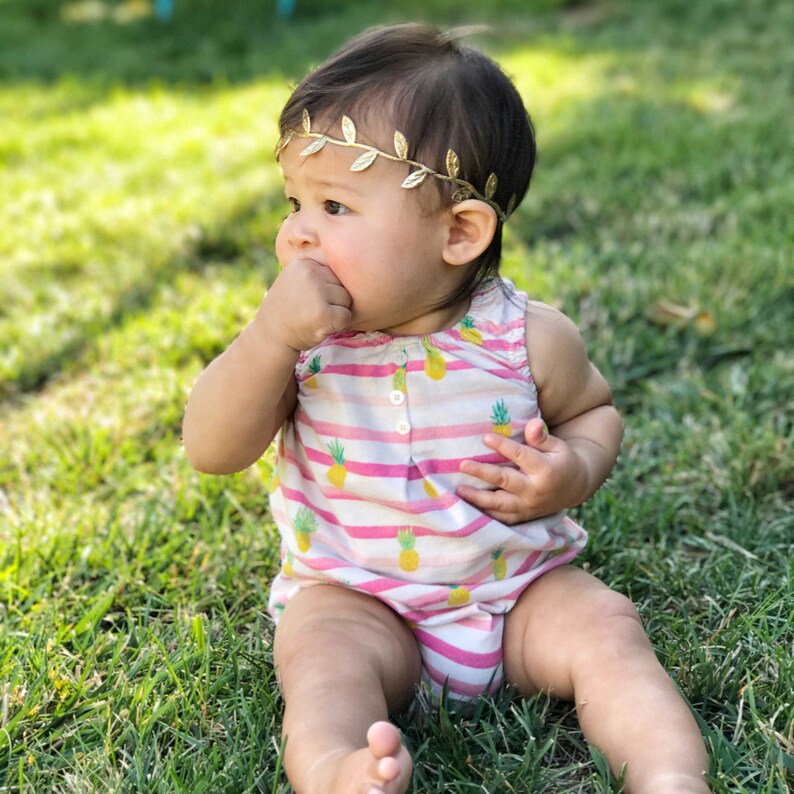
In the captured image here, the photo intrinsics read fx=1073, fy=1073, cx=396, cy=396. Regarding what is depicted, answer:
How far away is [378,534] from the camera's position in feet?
5.63

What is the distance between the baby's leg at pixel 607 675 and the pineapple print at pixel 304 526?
1.15 ft

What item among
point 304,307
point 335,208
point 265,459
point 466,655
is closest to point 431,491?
point 466,655

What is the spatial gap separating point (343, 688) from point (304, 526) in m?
0.33

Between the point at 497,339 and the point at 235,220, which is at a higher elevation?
the point at 497,339

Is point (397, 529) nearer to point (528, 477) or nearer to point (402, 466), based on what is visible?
point (402, 466)

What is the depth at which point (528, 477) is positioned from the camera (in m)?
1.70

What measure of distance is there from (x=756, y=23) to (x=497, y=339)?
5.69 meters

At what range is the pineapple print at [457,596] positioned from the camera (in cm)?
170

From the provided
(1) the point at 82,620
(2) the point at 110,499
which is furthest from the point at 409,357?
(2) the point at 110,499

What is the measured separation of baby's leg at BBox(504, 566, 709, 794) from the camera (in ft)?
4.63

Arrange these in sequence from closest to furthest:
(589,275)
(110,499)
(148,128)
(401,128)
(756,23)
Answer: (401,128) → (110,499) → (589,275) → (148,128) → (756,23)

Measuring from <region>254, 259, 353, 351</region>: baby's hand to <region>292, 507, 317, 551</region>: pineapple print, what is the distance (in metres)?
Answer: 0.30

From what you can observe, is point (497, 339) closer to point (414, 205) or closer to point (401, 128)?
point (414, 205)

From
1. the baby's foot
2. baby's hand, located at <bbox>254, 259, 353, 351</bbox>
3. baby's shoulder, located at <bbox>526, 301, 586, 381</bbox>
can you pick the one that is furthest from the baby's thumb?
the baby's foot
